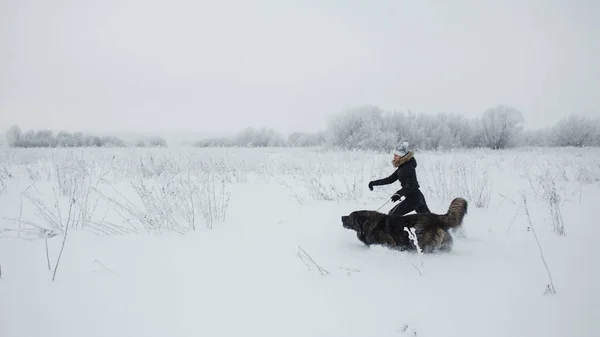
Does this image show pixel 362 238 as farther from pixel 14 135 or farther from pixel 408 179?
pixel 14 135

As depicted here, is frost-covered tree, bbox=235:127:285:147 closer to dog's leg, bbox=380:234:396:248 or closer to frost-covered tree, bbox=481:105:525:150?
frost-covered tree, bbox=481:105:525:150

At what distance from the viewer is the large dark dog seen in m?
3.38

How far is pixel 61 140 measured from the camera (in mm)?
36750

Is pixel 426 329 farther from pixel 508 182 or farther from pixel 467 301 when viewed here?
pixel 508 182

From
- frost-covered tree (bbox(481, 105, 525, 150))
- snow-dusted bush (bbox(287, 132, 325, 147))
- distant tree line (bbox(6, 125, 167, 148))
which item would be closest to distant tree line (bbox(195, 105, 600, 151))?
frost-covered tree (bbox(481, 105, 525, 150))

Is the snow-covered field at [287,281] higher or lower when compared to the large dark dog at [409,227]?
lower

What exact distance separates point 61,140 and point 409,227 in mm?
45054

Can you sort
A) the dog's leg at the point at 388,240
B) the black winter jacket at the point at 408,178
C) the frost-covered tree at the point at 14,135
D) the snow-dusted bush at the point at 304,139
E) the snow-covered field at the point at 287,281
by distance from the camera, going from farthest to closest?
1. the snow-dusted bush at the point at 304,139
2. the frost-covered tree at the point at 14,135
3. the black winter jacket at the point at 408,178
4. the dog's leg at the point at 388,240
5. the snow-covered field at the point at 287,281

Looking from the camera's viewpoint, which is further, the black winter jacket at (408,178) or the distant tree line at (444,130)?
the distant tree line at (444,130)

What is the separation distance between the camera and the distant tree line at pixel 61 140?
106 feet

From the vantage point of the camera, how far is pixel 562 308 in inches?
83.0

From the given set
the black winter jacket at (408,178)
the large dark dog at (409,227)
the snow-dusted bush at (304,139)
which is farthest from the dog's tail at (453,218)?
the snow-dusted bush at (304,139)

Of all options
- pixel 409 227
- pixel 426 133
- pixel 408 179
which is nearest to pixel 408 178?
pixel 408 179

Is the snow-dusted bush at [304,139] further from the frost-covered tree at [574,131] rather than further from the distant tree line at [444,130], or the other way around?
the frost-covered tree at [574,131]
